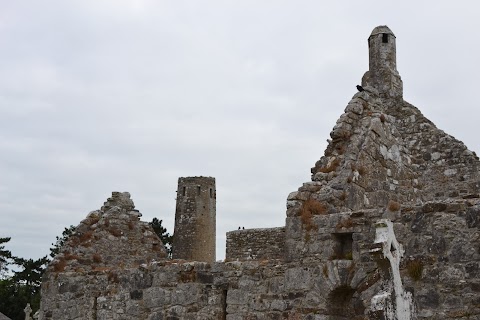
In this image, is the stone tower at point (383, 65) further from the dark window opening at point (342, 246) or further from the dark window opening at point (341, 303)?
the dark window opening at point (341, 303)

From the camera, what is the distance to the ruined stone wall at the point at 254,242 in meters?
21.1

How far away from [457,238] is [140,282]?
5417mm

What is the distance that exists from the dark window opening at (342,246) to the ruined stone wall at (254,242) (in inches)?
485

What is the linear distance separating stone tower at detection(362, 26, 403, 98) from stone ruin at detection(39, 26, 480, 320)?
1.0 inches

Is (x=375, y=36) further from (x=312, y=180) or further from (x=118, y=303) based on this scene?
(x=118, y=303)

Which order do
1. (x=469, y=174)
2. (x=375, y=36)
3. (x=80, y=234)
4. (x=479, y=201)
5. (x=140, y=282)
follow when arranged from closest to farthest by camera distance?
(x=479, y=201) → (x=140, y=282) → (x=469, y=174) → (x=375, y=36) → (x=80, y=234)

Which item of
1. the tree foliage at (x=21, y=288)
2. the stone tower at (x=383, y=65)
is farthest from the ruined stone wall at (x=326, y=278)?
the tree foliage at (x=21, y=288)

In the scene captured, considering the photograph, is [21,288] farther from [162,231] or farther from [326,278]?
[326,278]

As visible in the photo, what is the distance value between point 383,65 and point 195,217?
3491 centimetres

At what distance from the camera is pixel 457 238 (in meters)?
7.47

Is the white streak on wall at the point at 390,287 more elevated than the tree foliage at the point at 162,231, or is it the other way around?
the tree foliage at the point at 162,231

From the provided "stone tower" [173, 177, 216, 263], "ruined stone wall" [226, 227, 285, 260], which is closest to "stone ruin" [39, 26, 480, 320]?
"ruined stone wall" [226, 227, 285, 260]

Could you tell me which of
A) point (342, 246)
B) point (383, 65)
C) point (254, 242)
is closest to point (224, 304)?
point (342, 246)

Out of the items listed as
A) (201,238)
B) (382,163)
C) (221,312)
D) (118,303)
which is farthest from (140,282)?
(201,238)
